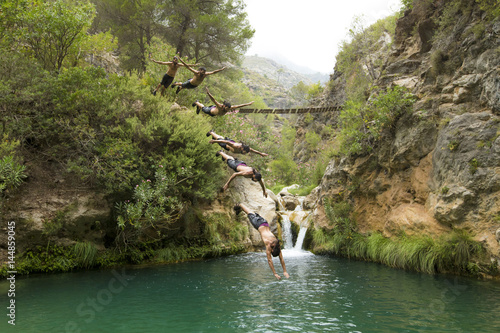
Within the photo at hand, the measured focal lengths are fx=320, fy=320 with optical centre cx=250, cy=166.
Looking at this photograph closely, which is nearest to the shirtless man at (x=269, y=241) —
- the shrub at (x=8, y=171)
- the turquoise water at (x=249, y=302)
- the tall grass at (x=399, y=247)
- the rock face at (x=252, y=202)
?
the turquoise water at (x=249, y=302)

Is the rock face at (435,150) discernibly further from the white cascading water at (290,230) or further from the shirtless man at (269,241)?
the shirtless man at (269,241)

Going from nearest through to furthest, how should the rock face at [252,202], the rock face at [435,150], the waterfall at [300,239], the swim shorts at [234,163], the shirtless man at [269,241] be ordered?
the shirtless man at [269,241] < the swim shorts at [234,163] < the rock face at [435,150] < the rock face at [252,202] < the waterfall at [300,239]

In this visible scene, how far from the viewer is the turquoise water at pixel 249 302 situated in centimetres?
716

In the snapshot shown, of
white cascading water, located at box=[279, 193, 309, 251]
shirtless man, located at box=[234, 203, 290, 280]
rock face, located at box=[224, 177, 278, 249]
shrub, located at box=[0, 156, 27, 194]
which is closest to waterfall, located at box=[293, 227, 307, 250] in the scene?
white cascading water, located at box=[279, 193, 309, 251]

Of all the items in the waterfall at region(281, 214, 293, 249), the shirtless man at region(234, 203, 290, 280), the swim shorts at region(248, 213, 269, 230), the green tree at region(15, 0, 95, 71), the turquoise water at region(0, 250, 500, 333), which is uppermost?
the green tree at region(15, 0, 95, 71)

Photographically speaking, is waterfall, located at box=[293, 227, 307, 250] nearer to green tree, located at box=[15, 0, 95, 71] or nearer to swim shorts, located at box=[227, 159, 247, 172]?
swim shorts, located at box=[227, 159, 247, 172]

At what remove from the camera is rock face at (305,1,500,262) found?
36.2 ft

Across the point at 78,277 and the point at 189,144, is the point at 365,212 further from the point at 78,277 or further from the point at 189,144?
the point at 78,277

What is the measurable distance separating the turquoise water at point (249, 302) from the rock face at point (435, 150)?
2.46m

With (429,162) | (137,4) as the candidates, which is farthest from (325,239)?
(137,4)

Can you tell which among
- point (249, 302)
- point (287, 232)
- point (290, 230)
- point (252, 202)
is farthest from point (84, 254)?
point (290, 230)

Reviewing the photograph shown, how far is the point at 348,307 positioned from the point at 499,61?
1042cm

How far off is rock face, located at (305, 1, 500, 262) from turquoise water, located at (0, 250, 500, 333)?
2.46 metres

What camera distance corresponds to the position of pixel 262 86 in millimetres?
134625
